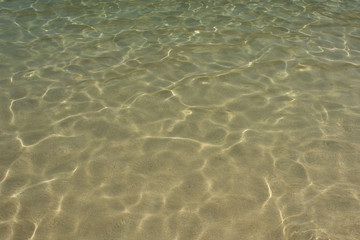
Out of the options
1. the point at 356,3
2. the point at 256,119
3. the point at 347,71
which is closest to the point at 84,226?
the point at 256,119

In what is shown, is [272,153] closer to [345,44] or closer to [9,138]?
[9,138]

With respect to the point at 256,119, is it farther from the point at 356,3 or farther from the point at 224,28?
the point at 356,3

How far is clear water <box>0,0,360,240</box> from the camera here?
2.65m

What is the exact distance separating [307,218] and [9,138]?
9.84 feet

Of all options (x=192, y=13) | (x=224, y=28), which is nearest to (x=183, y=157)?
Answer: (x=224, y=28)

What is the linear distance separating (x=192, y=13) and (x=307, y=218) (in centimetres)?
520

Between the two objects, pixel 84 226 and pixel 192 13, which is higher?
pixel 84 226

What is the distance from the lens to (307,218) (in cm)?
262

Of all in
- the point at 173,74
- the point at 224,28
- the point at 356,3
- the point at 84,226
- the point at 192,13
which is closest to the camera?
the point at 84,226

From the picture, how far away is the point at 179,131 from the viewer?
355 centimetres

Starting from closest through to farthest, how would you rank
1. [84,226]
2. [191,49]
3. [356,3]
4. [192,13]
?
[84,226] < [191,49] < [192,13] < [356,3]

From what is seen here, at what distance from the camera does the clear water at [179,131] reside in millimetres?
2650

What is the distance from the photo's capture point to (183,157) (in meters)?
3.23

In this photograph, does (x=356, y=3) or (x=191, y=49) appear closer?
(x=191, y=49)
